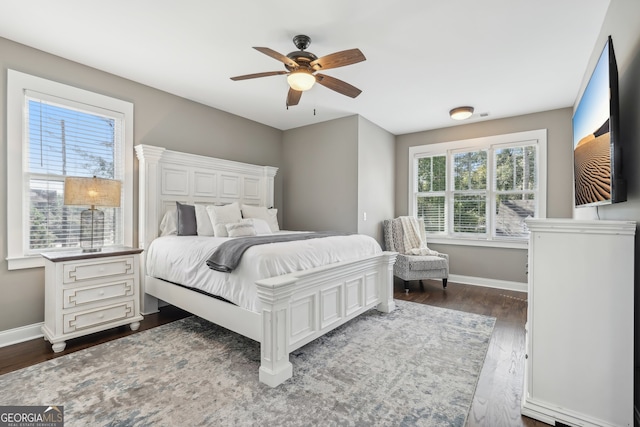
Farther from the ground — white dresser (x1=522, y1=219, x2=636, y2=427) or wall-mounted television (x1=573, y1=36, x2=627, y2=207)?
wall-mounted television (x1=573, y1=36, x2=627, y2=207)

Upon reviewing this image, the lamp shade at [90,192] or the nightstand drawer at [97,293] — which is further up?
the lamp shade at [90,192]

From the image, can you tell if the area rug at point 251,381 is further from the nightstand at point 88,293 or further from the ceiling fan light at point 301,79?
the ceiling fan light at point 301,79

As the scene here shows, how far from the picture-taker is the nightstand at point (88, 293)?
243cm

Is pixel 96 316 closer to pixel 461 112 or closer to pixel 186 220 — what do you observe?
pixel 186 220

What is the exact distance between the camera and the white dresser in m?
1.45

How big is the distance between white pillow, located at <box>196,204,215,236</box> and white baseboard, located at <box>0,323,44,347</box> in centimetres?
162

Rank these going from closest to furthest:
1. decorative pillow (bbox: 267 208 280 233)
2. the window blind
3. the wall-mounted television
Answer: the wall-mounted television, the window blind, decorative pillow (bbox: 267 208 280 233)

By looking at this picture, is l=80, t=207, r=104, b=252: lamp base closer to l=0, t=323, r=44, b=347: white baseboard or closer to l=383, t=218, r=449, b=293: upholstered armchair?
l=0, t=323, r=44, b=347: white baseboard

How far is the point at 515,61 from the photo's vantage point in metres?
2.82

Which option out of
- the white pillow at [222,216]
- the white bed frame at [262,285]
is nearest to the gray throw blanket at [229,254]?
the white bed frame at [262,285]

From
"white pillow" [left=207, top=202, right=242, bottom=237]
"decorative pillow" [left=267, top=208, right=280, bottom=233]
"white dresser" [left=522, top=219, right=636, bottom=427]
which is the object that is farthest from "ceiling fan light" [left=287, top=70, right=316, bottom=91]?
"decorative pillow" [left=267, top=208, right=280, bottom=233]

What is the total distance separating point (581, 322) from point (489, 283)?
333 cm

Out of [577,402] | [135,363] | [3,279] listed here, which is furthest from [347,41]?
[3,279]

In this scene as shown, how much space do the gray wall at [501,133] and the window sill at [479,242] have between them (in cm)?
6
